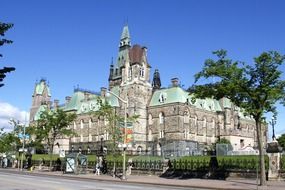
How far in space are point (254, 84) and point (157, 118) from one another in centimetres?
5536

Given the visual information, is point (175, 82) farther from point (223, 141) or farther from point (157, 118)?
point (223, 141)

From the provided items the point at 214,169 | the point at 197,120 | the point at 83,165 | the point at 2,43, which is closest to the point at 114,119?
the point at 83,165

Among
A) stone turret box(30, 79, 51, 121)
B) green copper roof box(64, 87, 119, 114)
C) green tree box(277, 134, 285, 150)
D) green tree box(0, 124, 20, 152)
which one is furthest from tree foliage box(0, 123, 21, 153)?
green tree box(277, 134, 285, 150)

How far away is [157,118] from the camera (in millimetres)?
81625

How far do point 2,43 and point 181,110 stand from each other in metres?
68.8

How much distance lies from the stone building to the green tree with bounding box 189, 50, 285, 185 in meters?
41.1

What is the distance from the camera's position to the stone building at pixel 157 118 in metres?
78.2

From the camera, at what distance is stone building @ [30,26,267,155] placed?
256ft

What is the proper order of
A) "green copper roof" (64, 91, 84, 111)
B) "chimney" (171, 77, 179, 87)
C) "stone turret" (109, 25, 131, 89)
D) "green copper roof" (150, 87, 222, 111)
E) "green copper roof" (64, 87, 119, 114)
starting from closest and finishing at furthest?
1. "green copper roof" (150, 87, 222, 111)
2. "chimney" (171, 77, 179, 87)
3. "green copper roof" (64, 87, 119, 114)
4. "green copper roof" (64, 91, 84, 111)
5. "stone turret" (109, 25, 131, 89)

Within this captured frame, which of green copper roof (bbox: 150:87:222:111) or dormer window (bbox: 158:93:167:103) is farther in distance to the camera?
dormer window (bbox: 158:93:167:103)

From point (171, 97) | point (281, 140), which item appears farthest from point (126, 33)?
point (281, 140)

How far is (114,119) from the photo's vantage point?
44.1m

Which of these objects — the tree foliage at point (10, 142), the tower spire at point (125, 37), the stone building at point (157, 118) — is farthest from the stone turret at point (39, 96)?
the tree foliage at point (10, 142)

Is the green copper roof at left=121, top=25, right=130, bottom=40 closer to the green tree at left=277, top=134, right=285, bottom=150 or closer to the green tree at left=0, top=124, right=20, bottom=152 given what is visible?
the green tree at left=0, top=124, right=20, bottom=152
